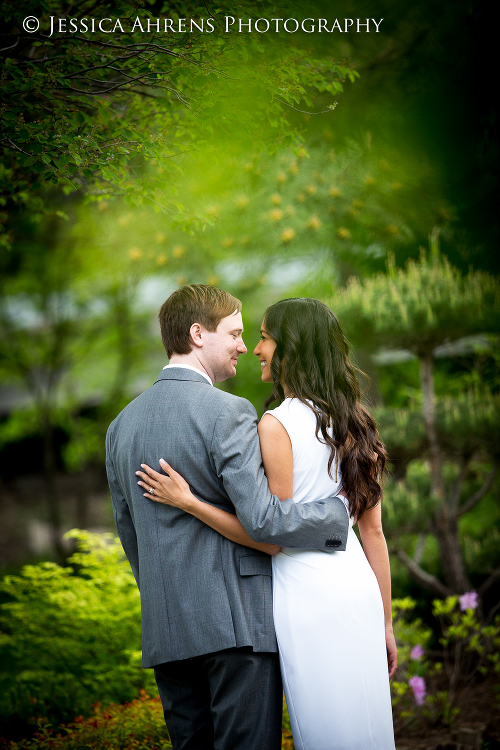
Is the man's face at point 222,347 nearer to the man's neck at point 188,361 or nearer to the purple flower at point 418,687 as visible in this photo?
the man's neck at point 188,361

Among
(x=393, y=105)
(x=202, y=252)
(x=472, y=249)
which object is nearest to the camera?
(x=393, y=105)

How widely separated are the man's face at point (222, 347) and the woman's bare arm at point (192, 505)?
399 mm

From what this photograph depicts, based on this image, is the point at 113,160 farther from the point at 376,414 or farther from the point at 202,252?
the point at 202,252

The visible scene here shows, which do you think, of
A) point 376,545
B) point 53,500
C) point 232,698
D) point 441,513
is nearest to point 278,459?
point 376,545

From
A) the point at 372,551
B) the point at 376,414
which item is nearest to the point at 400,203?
the point at 376,414

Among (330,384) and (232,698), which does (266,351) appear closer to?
(330,384)

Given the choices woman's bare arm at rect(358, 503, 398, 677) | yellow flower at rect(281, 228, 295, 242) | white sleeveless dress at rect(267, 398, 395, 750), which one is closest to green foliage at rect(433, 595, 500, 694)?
woman's bare arm at rect(358, 503, 398, 677)

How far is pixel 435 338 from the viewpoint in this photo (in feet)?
15.5

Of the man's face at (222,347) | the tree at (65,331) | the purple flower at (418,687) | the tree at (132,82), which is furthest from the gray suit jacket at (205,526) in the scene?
the tree at (65,331)

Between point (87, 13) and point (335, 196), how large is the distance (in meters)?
3.10

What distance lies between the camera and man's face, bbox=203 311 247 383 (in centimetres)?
205

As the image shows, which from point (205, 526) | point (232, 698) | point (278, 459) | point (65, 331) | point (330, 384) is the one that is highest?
point (65, 331)

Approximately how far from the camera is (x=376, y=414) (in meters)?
4.90

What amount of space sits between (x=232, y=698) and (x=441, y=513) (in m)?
3.51
